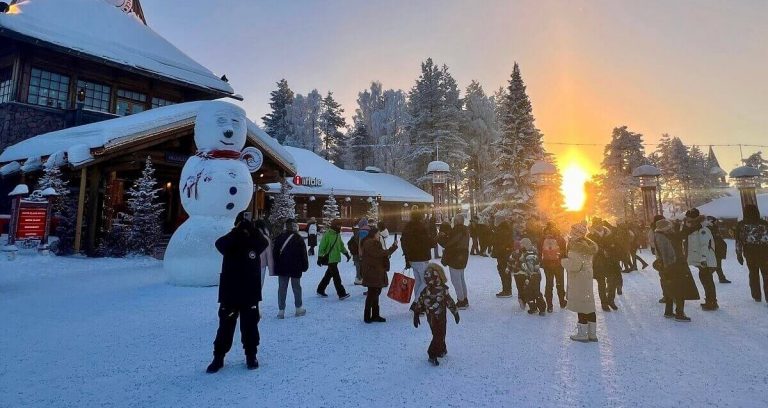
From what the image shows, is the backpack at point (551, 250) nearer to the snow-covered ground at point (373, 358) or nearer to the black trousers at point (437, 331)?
the snow-covered ground at point (373, 358)

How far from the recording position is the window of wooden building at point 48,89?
52.7 feet

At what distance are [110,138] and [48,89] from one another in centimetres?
922

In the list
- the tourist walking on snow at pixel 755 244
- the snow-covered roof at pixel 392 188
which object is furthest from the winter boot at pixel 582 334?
the snow-covered roof at pixel 392 188

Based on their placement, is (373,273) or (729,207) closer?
(373,273)

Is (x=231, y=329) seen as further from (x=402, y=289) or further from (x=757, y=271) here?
(x=757, y=271)

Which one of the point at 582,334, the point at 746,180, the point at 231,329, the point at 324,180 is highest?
the point at 324,180

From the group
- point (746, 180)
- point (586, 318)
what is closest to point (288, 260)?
point (586, 318)

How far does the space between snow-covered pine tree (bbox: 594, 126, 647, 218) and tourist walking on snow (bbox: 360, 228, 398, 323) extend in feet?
138

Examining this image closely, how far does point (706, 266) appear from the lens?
6512mm

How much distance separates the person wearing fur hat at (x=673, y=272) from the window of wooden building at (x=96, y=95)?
22.7m

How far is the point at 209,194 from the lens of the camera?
8.70m

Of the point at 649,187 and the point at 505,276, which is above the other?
the point at 649,187

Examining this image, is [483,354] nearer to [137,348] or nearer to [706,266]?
[137,348]

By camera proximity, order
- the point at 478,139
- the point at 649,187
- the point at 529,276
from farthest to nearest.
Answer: the point at 478,139
the point at 649,187
the point at 529,276
